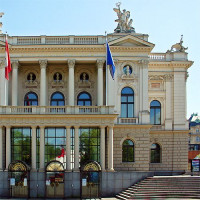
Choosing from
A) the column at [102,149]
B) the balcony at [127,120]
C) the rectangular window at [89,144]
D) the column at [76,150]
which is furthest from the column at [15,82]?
the balcony at [127,120]

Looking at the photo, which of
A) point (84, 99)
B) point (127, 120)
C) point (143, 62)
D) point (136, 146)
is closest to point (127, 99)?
point (127, 120)

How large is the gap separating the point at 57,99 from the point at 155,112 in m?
12.2

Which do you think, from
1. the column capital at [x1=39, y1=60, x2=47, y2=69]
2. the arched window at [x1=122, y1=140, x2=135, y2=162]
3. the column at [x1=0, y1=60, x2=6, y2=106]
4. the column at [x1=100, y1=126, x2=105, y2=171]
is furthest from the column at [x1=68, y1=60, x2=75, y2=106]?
the arched window at [x1=122, y1=140, x2=135, y2=162]

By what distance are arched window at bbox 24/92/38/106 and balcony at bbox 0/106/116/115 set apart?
4.71 metres

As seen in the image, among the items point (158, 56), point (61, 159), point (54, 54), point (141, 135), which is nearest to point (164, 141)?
point (141, 135)

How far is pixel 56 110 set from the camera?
3869 cm

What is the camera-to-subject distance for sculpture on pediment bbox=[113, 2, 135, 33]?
42969 millimetres

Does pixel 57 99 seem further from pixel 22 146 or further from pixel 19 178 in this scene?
pixel 19 178

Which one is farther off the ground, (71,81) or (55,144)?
(71,81)

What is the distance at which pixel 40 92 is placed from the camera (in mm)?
41562

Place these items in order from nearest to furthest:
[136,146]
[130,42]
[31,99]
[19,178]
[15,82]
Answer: [19,178]
[136,146]
[15,82]
[130,42]
[31,99]

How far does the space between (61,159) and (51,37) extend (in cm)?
1387

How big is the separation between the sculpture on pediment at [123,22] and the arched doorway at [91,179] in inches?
632

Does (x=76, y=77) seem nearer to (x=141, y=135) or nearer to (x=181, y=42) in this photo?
(x=141, y=135)
